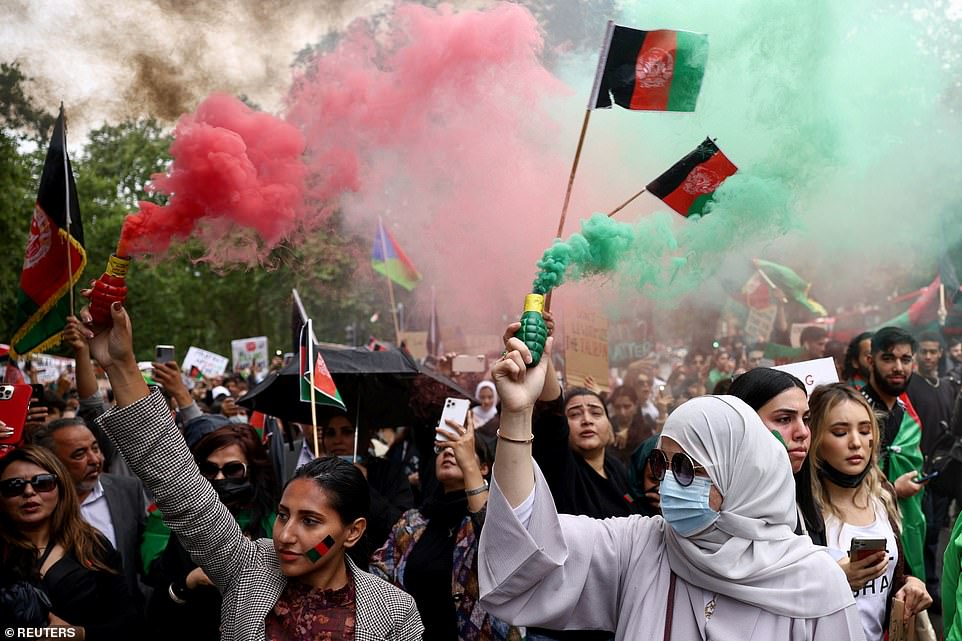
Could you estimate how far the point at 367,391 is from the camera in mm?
5621

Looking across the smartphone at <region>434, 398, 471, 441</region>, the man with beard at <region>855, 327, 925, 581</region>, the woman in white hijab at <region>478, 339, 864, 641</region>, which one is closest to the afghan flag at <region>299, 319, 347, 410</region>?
the smartphone at <region>434, 398, 471, 441</region>

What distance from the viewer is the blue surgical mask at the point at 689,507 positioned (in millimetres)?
2369

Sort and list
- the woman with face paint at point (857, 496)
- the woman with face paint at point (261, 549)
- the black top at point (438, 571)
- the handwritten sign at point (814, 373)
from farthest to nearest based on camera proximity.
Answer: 1. the handwritten sign at point (814, 373)
2. the black top at point (438, 571)
3. the woman with face paint at point (857, 496)
4. the woman with face paint at point (261, 549)

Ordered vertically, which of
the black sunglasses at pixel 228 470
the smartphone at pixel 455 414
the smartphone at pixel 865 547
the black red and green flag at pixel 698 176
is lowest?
the black sunglasses at pixel 228 470

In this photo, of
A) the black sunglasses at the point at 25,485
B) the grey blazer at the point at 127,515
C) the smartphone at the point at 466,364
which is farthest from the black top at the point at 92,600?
the smartphone at the point at 466,364

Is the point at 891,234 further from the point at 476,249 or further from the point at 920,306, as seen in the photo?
the point at 476,249

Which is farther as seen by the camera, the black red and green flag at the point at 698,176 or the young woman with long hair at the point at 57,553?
the black red and green flag at the point at 698,176

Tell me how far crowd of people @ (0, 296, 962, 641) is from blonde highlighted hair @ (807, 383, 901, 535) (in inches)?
0.4

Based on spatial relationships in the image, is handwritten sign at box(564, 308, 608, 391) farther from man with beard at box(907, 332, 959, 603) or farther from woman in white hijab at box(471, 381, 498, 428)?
woman in white hijab at box(471, 381, 498, 428)

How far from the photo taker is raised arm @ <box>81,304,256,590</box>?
9.55ft

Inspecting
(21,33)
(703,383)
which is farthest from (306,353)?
(703,383)

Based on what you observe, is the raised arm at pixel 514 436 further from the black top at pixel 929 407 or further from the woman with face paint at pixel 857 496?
the black top at pixel 929 407

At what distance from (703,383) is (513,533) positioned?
34.3 ft

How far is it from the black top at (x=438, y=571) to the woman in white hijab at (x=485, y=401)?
15.3 feet
